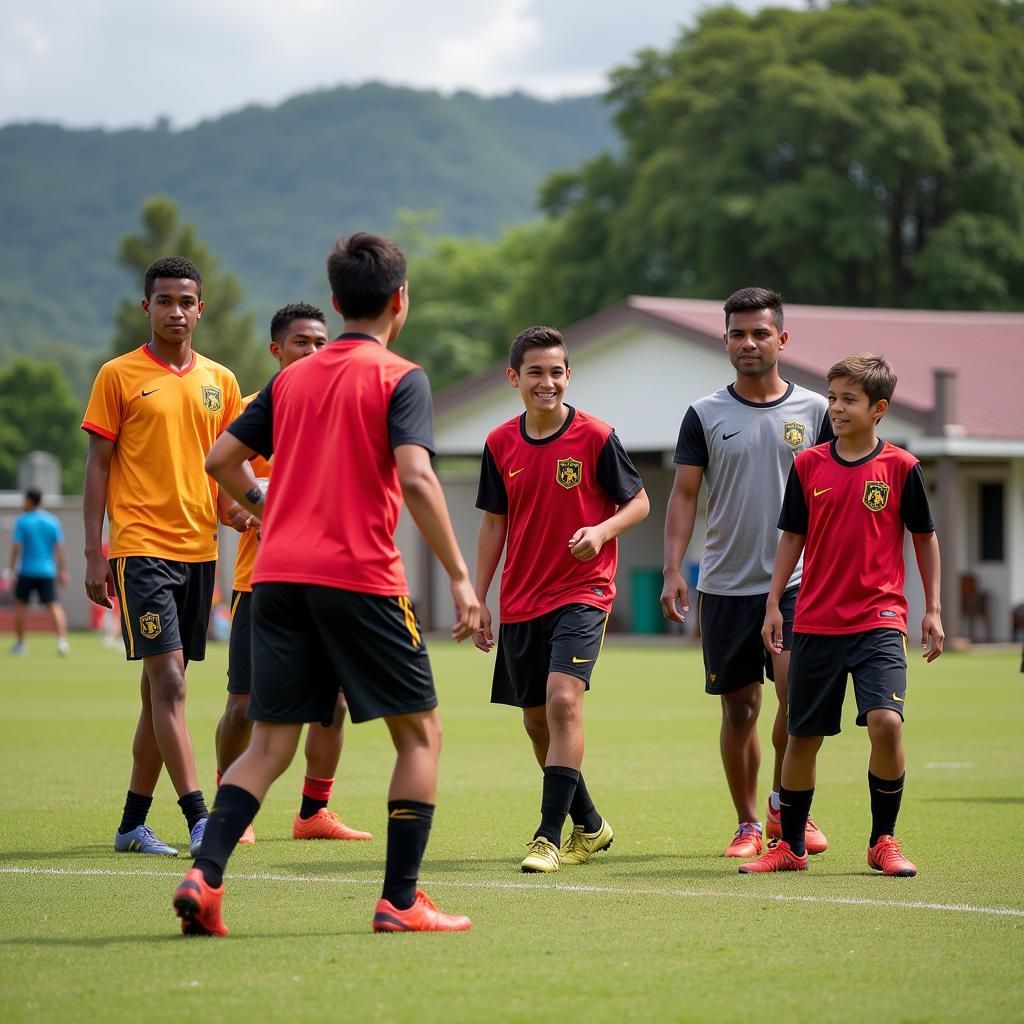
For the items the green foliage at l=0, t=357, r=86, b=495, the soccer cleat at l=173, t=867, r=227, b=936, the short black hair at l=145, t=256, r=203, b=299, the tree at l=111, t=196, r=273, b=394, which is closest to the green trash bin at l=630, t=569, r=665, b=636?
the short black hair at l=145, t=256, r=203, b=299

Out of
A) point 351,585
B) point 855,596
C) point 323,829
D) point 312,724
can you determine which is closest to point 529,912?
point 351,585

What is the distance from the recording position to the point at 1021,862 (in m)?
7.71

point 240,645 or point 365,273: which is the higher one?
point 365,273

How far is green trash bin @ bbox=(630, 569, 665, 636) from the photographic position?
35156mm

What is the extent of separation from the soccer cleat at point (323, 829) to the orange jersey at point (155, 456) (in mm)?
1406

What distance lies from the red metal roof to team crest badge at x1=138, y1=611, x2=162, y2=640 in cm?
2217

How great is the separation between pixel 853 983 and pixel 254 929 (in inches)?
80.6

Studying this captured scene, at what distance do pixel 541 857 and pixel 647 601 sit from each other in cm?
2789

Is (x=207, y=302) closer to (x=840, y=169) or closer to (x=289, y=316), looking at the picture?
(x=840, y=169)

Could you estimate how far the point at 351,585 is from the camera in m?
5.89

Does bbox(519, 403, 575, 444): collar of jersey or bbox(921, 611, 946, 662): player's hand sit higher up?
bbox(519, 403, 575, 444): collar of jersey

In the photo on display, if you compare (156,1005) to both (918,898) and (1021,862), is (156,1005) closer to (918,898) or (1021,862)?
(918,898)

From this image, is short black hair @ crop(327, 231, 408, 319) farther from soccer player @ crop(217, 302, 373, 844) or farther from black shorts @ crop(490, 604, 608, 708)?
soccer player @ crop(217, 302, 373, 844)

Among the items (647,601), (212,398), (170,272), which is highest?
A: (170,272)
